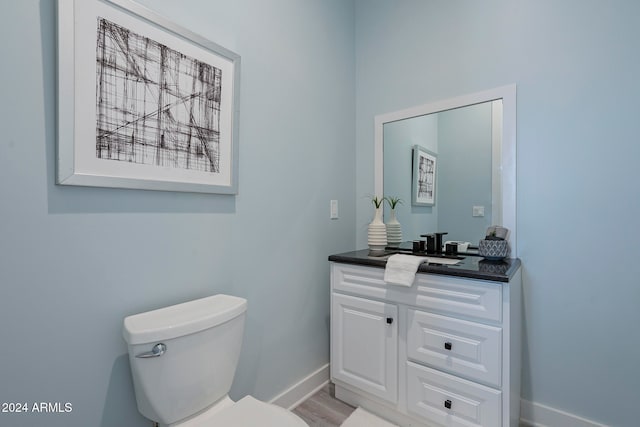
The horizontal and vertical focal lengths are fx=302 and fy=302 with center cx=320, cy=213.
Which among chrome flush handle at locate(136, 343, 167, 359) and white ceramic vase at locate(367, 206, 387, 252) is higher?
white ceramic vase at locate(367, 206, 387, 252)

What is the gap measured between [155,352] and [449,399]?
127 cm

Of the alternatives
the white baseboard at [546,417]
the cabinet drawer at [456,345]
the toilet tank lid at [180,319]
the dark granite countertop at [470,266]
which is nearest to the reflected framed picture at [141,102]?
the toilet tank lid at [180,319]

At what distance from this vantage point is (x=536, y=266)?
1.59 m

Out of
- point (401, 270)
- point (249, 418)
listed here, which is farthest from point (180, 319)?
point (401, 270)

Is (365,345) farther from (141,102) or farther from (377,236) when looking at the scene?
(141,102)

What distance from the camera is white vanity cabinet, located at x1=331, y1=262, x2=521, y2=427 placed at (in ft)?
4.24

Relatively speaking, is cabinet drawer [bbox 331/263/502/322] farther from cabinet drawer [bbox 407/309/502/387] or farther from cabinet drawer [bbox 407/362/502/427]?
cabinet drawer [bbox 407/362/502/427]

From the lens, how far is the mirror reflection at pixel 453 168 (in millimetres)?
1745

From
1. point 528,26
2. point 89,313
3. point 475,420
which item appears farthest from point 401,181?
point 89,313

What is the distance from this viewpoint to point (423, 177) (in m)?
2.04

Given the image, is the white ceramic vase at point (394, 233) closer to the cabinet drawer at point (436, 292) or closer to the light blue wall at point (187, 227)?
the light blue wall at point (187, 227)

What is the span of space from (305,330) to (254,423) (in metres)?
0.93

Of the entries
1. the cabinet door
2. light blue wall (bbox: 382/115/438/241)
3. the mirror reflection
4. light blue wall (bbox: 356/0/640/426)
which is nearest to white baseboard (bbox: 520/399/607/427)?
light blue wall (bbox: 356/0/640/426)

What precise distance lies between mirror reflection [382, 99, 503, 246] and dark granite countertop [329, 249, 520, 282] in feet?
0.83
